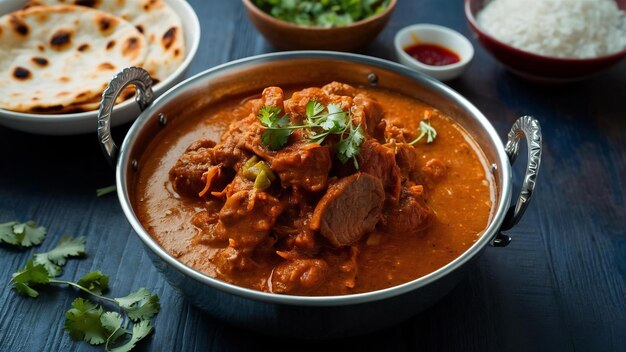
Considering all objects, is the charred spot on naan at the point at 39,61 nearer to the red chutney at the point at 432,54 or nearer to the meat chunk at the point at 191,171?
the meat chunk at the point at 191,171

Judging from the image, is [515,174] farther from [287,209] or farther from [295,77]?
[287,209]

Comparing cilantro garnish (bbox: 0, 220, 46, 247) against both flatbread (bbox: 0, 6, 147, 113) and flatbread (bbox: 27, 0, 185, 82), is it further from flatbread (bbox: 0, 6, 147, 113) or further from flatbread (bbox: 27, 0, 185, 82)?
Answer: flatbread (bbox: 27, 0, 185, 82)

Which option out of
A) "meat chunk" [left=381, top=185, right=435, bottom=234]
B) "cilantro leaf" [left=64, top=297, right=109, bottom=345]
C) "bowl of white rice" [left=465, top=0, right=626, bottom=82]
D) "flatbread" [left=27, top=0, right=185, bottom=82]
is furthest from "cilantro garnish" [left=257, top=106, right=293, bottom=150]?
"bowl of white rice" [left=465, top=0, right=626, bottom=82]

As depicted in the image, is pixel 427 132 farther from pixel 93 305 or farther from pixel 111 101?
pixel 93 305

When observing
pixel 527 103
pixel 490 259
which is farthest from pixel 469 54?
pixel 490 259

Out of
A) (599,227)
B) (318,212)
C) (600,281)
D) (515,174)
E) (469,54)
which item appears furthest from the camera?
(469,54)

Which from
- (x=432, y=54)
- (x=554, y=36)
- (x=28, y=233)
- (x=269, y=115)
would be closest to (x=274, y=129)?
(x=269, y=115)

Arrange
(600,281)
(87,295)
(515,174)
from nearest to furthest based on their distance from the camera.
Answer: (87,295)
(600,281)
(515,174)
